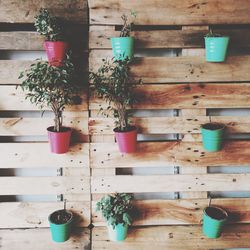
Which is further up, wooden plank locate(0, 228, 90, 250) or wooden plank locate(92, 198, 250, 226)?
wooden plank locate(92, 198, 250, 226)

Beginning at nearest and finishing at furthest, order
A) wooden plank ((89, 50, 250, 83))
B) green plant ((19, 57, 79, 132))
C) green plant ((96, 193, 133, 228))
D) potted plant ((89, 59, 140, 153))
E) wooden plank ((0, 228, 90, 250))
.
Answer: green plant ((19, 57, 79, 132)) → potted plant ((89, 59, 140, 153)) → green plant ((96, 193, 133, 228)) → wooden plank ((89, 50, 250, 83)) → wooden plank ((0, 228, 90, 250))

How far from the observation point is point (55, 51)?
8.06ft

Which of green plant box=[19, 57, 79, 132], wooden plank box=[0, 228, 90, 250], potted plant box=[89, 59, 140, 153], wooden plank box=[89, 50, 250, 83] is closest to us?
green plant box=[19, 57, 79, 132]

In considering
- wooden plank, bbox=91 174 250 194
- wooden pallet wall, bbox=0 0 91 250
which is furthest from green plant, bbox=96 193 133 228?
wooden pallet wall, bbox=0 0 91 250

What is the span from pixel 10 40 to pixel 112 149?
1284 millimetres

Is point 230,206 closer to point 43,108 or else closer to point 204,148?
point 204,148

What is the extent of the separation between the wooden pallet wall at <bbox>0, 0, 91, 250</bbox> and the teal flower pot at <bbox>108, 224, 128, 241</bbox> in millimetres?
287

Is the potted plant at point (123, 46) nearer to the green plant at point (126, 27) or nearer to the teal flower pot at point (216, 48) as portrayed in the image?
the green plant at point (126, 27)

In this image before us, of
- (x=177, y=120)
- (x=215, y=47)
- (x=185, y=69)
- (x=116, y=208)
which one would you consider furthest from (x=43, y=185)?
(x=215, y=47)

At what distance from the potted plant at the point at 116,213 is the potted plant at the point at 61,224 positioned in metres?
0.30

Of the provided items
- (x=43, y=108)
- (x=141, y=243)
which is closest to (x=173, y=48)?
(x=43, y=108)

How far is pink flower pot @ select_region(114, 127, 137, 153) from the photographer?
2.54 metres

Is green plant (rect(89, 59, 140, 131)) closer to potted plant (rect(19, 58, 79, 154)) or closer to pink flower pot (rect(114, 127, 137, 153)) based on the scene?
pink flower pot (rect(114, 127, 137, 153))

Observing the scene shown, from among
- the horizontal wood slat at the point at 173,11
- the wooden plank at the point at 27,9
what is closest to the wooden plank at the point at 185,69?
the horizontal wood slat at the point at 173,11
